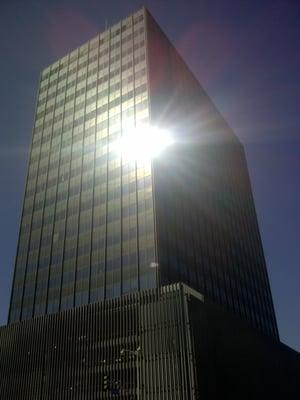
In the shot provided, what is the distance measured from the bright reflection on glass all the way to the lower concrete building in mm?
33005

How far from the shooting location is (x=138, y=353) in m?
63.3

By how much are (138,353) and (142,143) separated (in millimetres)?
44467

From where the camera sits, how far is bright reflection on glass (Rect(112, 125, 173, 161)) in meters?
91.4

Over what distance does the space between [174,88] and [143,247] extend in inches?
1912

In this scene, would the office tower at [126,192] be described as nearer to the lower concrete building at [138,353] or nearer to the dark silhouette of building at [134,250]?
the dark silhouette of building at [134,250]

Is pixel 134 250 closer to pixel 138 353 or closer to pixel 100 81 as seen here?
pixel 138 353

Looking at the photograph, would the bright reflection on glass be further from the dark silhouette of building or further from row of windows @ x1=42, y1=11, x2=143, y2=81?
row of windows @ x1=42, y1=11, x2=143, y2=81

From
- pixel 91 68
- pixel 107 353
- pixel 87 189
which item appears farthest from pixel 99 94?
pixel 107 353

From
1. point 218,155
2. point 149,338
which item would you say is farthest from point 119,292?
point 218,155

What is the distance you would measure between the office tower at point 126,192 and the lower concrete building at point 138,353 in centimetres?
880

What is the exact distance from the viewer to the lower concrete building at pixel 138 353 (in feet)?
197

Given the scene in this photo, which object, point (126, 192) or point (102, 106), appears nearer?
point (126, 192)

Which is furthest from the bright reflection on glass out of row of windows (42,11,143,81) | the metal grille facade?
the metal grille facade

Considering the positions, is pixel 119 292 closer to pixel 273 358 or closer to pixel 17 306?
pixel 17 306
